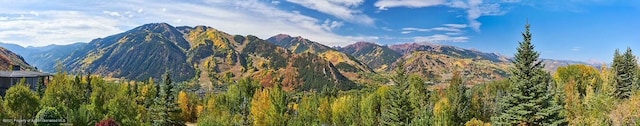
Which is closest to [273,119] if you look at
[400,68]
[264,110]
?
[264,110]

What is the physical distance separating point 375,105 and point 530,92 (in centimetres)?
4332

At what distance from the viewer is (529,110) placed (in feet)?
120

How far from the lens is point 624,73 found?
8194 cm

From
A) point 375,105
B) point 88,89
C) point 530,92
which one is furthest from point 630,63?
point 88,89

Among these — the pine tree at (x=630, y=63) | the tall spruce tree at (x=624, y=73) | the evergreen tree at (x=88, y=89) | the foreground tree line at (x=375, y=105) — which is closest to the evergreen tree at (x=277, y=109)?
the foreground tree line at (x=375, y=105)

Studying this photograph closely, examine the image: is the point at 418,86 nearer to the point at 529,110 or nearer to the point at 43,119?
the point at 529,110

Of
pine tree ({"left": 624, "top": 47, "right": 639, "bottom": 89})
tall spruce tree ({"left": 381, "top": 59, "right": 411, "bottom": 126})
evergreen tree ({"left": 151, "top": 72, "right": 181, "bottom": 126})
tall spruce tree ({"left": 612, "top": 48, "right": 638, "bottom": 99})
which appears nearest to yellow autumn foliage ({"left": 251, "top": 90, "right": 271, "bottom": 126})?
evergreen tree ({"left": 151, "top": 72, "right": 181, "bottom": 126})

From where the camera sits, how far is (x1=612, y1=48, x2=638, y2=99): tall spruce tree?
78.7 meters

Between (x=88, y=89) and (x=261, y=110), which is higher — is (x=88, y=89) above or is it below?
above

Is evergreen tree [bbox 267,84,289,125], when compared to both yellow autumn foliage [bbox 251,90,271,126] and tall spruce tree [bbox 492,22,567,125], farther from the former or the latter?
tall spruce tree [bbox 492,22,567,125]

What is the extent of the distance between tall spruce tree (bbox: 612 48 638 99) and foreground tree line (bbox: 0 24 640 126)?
0.55 ft

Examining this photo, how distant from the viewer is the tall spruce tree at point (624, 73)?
78.7 metres

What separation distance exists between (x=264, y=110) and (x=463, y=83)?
32.6 metres

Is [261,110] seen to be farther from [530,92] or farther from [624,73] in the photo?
[624,73]
